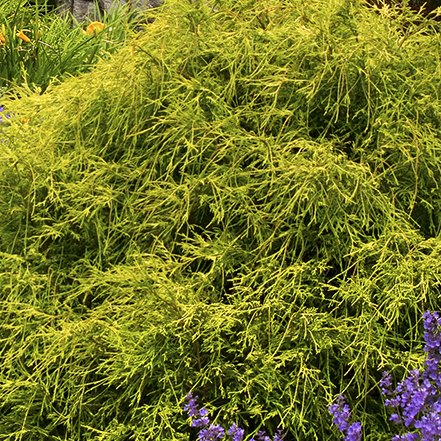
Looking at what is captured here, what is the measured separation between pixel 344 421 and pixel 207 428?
1.23 feet

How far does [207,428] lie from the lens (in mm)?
2104

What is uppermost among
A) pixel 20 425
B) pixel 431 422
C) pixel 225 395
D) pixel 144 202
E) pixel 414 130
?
pixel 414 130

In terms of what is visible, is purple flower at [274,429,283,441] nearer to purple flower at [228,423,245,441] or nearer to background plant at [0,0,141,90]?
purple flower at [228,423,245,441]

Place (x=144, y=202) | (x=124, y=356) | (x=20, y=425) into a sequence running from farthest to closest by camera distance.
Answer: (x=144, y=202), (x=20, y=425), (x=124, y=356)

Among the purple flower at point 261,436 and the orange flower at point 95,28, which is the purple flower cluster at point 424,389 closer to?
the purple flower at point 261,436

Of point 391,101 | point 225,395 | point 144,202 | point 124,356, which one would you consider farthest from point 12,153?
point 391,101

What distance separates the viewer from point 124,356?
221cm

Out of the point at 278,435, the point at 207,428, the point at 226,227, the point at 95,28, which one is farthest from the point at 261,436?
the point at 95,28

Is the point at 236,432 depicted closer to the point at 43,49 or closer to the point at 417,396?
the point at 417,396

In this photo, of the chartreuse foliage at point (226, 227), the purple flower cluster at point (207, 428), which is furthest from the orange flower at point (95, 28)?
the purple flower cluster at point (207, 428)

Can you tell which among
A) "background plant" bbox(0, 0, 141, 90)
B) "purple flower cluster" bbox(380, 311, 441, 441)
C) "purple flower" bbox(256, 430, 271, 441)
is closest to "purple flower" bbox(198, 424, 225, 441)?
"purple flower" bbox(256, 430, 271, 441)

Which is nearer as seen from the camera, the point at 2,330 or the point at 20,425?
the point at 20,425

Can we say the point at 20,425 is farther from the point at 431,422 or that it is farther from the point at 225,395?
the point at 431,422

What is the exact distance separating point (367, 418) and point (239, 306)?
50cm
